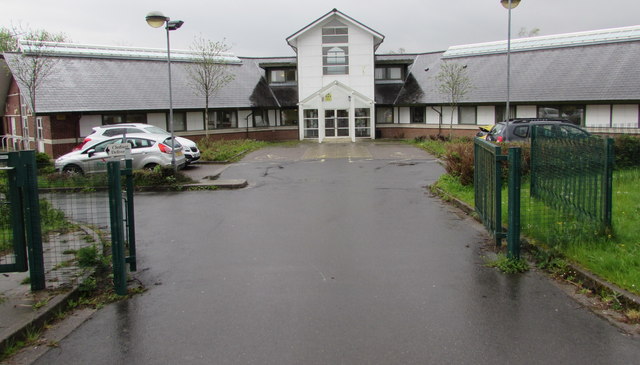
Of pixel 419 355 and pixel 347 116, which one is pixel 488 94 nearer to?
pixel 347 116

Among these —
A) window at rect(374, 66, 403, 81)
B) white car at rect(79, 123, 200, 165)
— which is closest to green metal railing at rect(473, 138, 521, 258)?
white car at rect(79, 123, 200, 165)

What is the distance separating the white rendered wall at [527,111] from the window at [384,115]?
9396 mm

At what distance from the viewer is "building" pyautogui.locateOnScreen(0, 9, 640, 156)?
29781 mm

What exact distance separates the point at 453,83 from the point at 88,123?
20.8 m

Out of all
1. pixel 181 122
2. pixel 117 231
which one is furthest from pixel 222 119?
pixel 117 231

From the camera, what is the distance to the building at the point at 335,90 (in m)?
29.8

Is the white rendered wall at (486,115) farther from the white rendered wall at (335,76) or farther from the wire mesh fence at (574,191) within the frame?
the wire mesh fence at (574,191)

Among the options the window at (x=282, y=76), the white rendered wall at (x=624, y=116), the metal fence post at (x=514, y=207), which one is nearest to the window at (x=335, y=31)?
the window at (x=282, y=76)

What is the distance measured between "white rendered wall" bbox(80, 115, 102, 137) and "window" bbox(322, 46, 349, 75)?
49.2ft

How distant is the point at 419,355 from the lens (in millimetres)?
4848

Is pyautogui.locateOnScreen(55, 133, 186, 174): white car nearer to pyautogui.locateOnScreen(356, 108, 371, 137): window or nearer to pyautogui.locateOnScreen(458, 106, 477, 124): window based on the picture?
pyautogui.locateOnScreen(356, 108, 371, 137): window

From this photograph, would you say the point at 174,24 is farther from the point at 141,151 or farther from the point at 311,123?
the point at 311,123

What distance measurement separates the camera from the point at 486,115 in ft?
115

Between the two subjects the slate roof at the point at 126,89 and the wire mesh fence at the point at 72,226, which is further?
the slate roof at the point at 126,89
